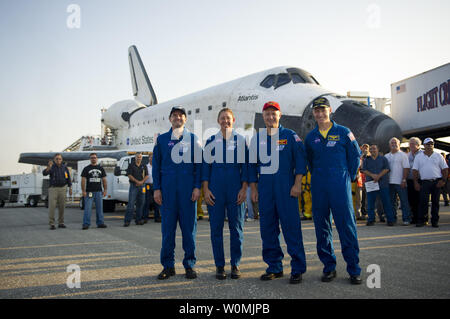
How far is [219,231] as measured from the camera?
4043 mm

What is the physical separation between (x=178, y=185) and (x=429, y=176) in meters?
6.10

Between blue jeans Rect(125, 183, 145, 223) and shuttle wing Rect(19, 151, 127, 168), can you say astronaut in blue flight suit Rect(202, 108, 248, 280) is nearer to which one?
blue jeans Rect(125, 183, 145, 223)

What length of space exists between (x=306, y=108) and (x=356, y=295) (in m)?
6.75

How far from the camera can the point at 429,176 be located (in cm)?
757

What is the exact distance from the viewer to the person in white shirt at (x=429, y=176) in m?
7.50

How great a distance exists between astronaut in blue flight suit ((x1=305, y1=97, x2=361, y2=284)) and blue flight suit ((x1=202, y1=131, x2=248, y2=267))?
32.7 inches

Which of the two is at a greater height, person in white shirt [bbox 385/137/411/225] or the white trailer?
the white trailer

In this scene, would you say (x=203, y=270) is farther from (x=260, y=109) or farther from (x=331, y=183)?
(x=260, y=109)

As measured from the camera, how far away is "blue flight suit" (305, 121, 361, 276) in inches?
146

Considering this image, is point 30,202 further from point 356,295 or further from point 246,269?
point 356,295

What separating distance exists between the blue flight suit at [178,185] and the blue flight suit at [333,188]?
141 cm

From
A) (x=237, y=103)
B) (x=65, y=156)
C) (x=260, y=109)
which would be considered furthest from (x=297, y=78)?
(x=65, y=156)

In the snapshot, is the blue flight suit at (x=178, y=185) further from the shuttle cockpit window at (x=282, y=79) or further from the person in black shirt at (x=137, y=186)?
the shuttle cockpit window at (x=282, y=79)

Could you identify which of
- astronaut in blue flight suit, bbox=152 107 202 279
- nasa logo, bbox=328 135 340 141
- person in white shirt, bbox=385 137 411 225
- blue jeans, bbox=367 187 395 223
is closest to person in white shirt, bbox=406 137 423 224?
person in white shirt, bbox=385 137 411 225
